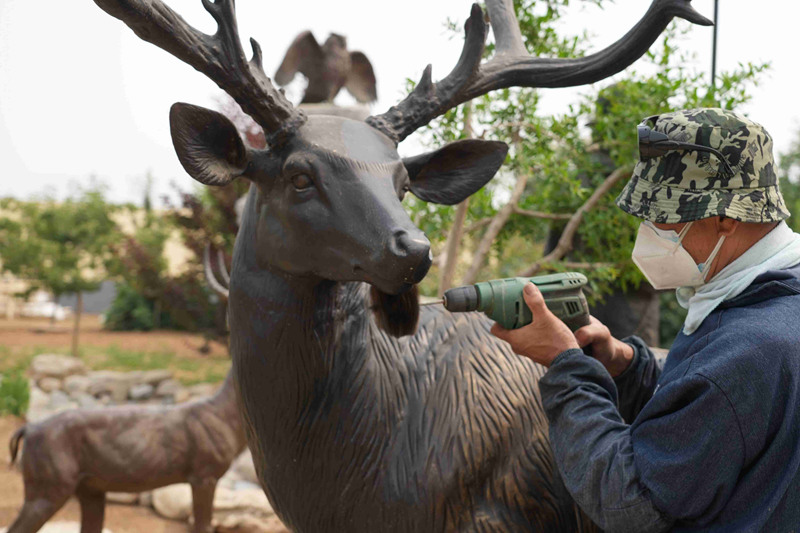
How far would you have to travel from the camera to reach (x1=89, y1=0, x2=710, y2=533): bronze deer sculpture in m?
2.02

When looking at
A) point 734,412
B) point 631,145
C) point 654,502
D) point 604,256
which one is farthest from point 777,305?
point 604,256

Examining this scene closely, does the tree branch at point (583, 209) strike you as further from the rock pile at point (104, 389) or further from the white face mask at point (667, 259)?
the rock pile at point (104, 389)

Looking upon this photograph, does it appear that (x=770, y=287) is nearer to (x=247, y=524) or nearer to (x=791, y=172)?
(x=247, y=524)

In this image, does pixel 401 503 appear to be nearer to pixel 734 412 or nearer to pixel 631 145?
pixel 734 412

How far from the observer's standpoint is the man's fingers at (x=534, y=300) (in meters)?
1.72

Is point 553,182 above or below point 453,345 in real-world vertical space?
→ above

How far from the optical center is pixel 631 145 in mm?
4242

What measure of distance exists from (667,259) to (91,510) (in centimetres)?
517

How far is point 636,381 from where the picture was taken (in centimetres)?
212

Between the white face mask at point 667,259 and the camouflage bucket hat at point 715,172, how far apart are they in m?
0.08

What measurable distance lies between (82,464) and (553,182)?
393 cm

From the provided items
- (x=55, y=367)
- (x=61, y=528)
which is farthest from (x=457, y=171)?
(x=55, y=367)

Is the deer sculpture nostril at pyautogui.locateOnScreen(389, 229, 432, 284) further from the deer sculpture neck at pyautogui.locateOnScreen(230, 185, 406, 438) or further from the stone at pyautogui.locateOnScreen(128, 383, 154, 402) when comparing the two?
the stone at pyautogui.locateOnScreen(128, 383, 154, 402)

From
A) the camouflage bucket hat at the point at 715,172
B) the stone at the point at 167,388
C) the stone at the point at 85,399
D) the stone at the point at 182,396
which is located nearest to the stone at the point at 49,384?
the stone at the point at 85,399
